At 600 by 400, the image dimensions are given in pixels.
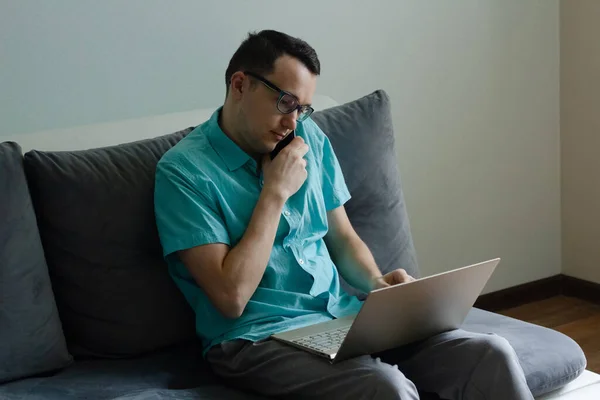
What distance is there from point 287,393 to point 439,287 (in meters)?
0.35

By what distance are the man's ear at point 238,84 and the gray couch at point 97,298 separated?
0.67 ft

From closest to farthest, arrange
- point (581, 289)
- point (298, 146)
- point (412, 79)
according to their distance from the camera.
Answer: point (298, 146)
point (412, 79)
point (581, 289)

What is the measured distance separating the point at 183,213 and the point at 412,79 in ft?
4.35

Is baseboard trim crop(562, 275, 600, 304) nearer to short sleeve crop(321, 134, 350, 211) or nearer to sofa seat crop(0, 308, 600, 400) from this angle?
sofa seat crop(0, 308, 600, 400)

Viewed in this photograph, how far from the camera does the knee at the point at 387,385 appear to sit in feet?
5.14

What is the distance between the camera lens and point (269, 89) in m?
1.89

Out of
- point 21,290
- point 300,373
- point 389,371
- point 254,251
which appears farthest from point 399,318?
point 21,290

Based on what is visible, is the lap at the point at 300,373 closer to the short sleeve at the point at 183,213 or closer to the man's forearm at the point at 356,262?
the short sleeve at the point at 183,213

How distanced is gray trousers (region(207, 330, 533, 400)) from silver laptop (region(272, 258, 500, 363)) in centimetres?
3

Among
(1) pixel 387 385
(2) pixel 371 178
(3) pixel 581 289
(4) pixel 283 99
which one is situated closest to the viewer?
(1) pixel 387 385

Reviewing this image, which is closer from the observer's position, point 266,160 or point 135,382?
point 135,382

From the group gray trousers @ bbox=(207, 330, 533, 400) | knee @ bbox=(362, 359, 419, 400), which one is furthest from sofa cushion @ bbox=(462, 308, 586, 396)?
knee @ bbox=(362, 359, 419, 400)

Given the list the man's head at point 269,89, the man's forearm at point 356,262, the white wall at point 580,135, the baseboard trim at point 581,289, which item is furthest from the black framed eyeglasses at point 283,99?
the baseboard trim at point 581,289

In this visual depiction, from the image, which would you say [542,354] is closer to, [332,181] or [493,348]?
[493,348]
